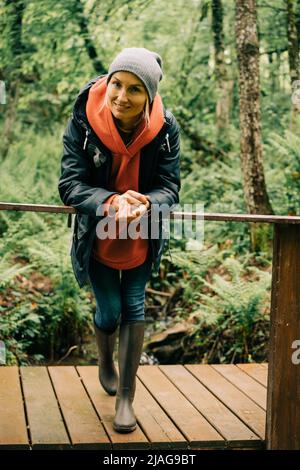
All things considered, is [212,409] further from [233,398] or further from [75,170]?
[75,170]

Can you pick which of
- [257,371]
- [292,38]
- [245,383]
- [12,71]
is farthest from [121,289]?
[12,71]

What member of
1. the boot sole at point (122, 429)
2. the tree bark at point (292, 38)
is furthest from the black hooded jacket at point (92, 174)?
the tree bark at point (292, 38)

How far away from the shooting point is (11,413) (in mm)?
4160

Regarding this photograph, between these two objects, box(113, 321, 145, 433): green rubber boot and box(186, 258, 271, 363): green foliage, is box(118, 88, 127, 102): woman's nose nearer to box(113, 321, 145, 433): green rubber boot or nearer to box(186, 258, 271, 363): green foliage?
box(113, 321, 145, 433): green rubber boot

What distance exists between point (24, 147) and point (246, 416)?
872 cm

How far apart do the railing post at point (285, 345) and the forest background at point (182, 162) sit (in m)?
2.37

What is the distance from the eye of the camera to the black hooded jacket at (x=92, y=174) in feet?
11.9

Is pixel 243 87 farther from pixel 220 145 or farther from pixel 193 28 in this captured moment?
pixel 193 28

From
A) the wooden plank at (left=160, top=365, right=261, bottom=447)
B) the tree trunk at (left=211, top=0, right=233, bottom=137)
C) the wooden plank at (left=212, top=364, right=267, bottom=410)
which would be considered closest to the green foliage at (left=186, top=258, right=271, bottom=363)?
the wooden plank at (left=212, top=364, right=267, bottom=410)

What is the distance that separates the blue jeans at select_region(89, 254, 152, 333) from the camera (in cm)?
389

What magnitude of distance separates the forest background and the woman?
242 centimetres

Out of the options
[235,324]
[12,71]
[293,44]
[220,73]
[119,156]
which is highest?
[293,44]

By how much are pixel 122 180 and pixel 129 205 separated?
262mm

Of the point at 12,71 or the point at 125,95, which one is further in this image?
the point at 12,71
